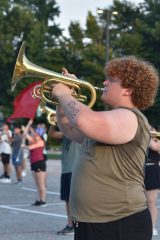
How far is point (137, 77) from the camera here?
395cm

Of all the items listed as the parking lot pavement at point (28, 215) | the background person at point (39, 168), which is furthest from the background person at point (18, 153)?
the background person at point (39, 168)

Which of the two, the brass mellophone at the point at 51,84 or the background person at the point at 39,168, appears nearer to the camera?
the brass mellophone at the point at 51,84

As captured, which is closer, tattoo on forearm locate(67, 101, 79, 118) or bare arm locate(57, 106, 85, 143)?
tattoo on forearm locate(67, 101, 79, 118)

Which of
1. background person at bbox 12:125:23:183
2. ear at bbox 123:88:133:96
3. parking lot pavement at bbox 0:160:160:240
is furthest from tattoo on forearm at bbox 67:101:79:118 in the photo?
background person at bbox 12:125:23:183

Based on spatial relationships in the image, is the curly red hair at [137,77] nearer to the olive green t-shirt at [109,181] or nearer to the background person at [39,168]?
the olive green t-shirt at [109,181]

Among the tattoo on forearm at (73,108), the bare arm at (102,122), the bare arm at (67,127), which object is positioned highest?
the tattoo on forearm at (73,108)

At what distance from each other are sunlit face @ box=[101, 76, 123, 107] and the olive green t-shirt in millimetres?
138

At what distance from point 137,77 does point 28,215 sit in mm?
7270

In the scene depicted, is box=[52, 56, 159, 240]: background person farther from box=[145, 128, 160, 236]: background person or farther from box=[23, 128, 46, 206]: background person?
box=[23, 128, 46, 206]: background person

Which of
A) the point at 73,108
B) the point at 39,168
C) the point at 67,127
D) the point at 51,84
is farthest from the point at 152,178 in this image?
the point at 73,108

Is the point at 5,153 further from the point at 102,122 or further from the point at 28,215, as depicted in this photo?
the point at 102,122

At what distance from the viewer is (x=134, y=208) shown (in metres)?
3.92

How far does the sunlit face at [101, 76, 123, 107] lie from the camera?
3.96m

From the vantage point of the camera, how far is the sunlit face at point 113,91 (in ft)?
13.0
